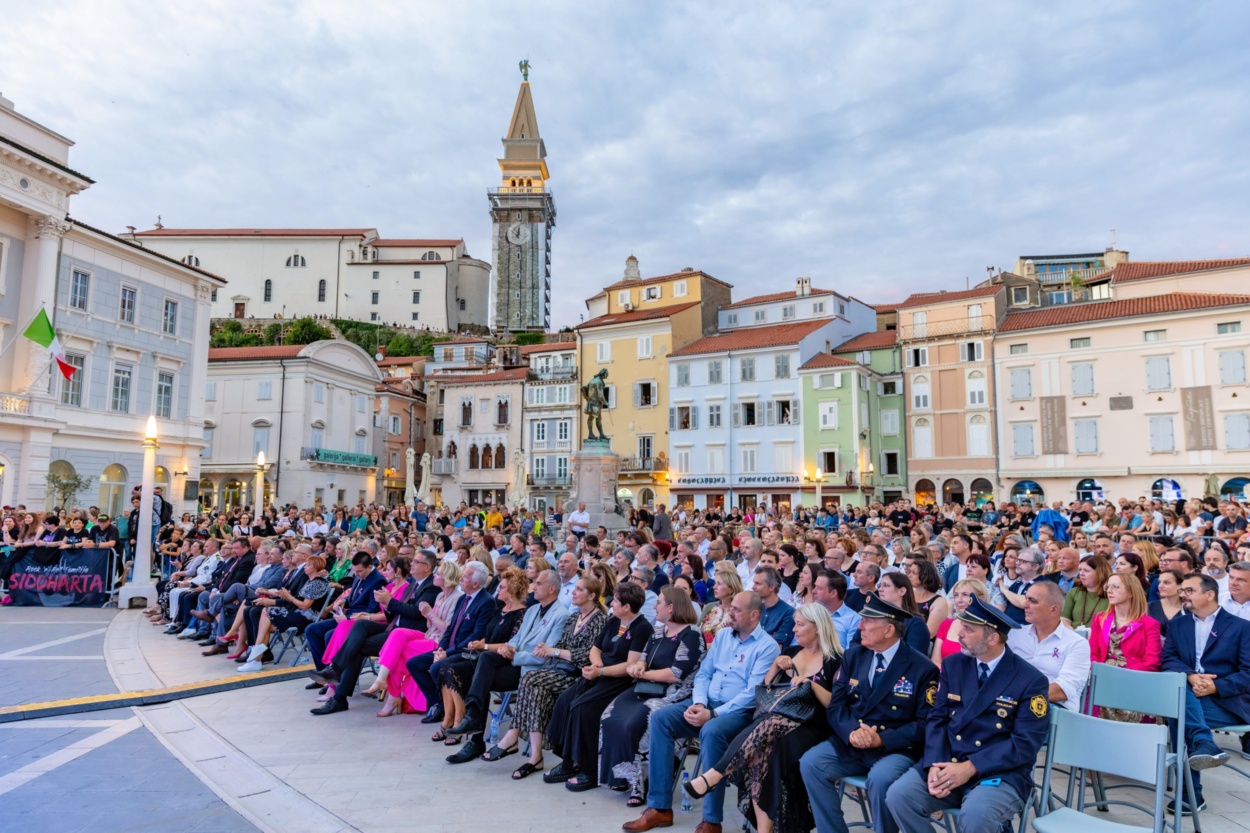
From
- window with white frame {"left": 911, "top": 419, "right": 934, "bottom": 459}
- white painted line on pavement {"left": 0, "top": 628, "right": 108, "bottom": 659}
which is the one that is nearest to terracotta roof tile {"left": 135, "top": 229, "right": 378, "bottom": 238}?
window with white frame {"left": 911, "top": 419, "right": 934, "bottom": 459}

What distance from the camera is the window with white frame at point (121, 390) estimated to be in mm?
27672

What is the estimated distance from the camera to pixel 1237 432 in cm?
3238

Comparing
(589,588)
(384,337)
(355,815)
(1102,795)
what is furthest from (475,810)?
(384,337)

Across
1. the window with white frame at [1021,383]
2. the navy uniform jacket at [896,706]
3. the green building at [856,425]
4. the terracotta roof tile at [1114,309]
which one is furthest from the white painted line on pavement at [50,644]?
the terracotta roof tile at [1114,309]

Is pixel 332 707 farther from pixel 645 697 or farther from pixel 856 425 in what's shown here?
pixel 856 425

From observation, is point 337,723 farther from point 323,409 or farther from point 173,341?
point 323,409

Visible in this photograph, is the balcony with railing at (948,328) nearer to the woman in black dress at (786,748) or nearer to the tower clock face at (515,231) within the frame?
the woman in black dress at (786,748)

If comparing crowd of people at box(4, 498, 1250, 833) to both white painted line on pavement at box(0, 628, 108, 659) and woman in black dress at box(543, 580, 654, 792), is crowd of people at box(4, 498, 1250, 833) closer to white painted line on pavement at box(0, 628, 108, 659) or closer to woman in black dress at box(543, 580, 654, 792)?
woman in black dress at box(543, 580, 654, 792)

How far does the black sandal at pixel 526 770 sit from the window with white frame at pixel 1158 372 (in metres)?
37.1

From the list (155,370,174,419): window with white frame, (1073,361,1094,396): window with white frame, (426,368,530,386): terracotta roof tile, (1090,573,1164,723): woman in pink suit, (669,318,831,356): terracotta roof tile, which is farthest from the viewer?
(426,368,530,386): terracotta roof tile

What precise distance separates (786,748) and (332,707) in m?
4.87

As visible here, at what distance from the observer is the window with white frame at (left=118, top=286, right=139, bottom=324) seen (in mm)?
28141

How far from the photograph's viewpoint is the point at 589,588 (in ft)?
21.5

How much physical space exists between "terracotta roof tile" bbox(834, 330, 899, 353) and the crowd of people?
3299 centimetres
